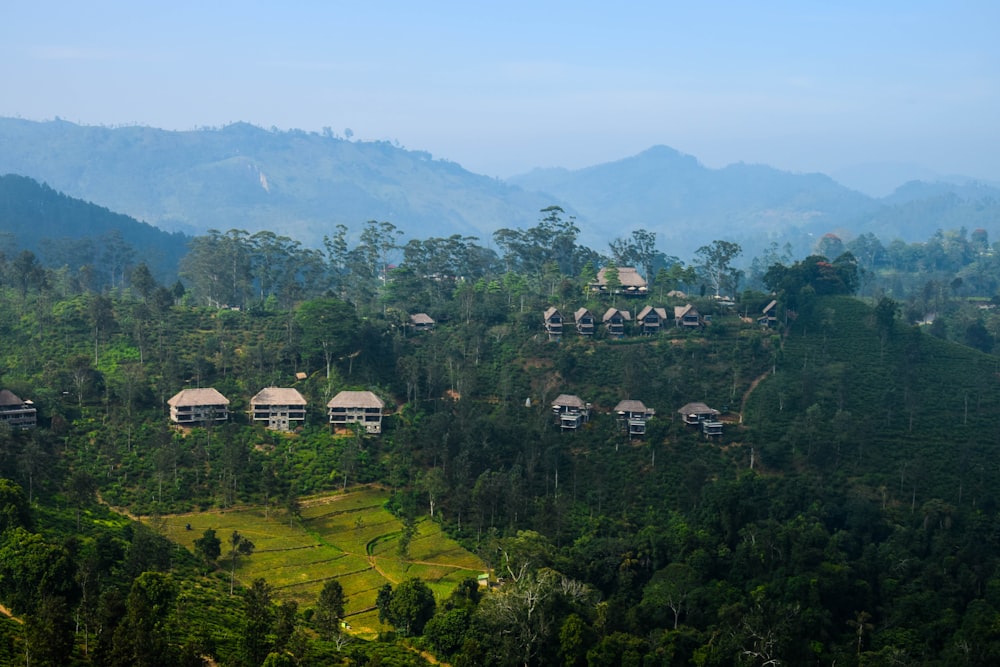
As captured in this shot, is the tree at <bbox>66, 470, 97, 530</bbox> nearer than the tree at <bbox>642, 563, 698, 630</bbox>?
No

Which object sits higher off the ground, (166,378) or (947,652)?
(166,378)

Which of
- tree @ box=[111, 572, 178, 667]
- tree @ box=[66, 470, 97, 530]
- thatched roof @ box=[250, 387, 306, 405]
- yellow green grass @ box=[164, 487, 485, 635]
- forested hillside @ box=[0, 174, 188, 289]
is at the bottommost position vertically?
yellow green grass @ box=[164, 487, 485, 635]

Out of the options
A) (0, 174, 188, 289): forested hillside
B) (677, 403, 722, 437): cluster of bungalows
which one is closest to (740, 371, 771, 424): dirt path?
(677, 403, 722, 437): cluster of bungalows

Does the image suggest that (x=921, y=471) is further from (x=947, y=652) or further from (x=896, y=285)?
(x=896, y=285)

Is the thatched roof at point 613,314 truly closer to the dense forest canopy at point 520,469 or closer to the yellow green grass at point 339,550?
the dense forest canopy at point 520,469

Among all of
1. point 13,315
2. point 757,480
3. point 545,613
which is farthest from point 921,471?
point 13,315

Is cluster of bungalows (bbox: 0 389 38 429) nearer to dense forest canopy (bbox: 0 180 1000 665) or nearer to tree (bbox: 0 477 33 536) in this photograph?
dense forest canopy (bbox: 0 180 1000 665)

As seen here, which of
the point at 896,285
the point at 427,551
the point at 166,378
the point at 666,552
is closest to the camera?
the point at 666,552
